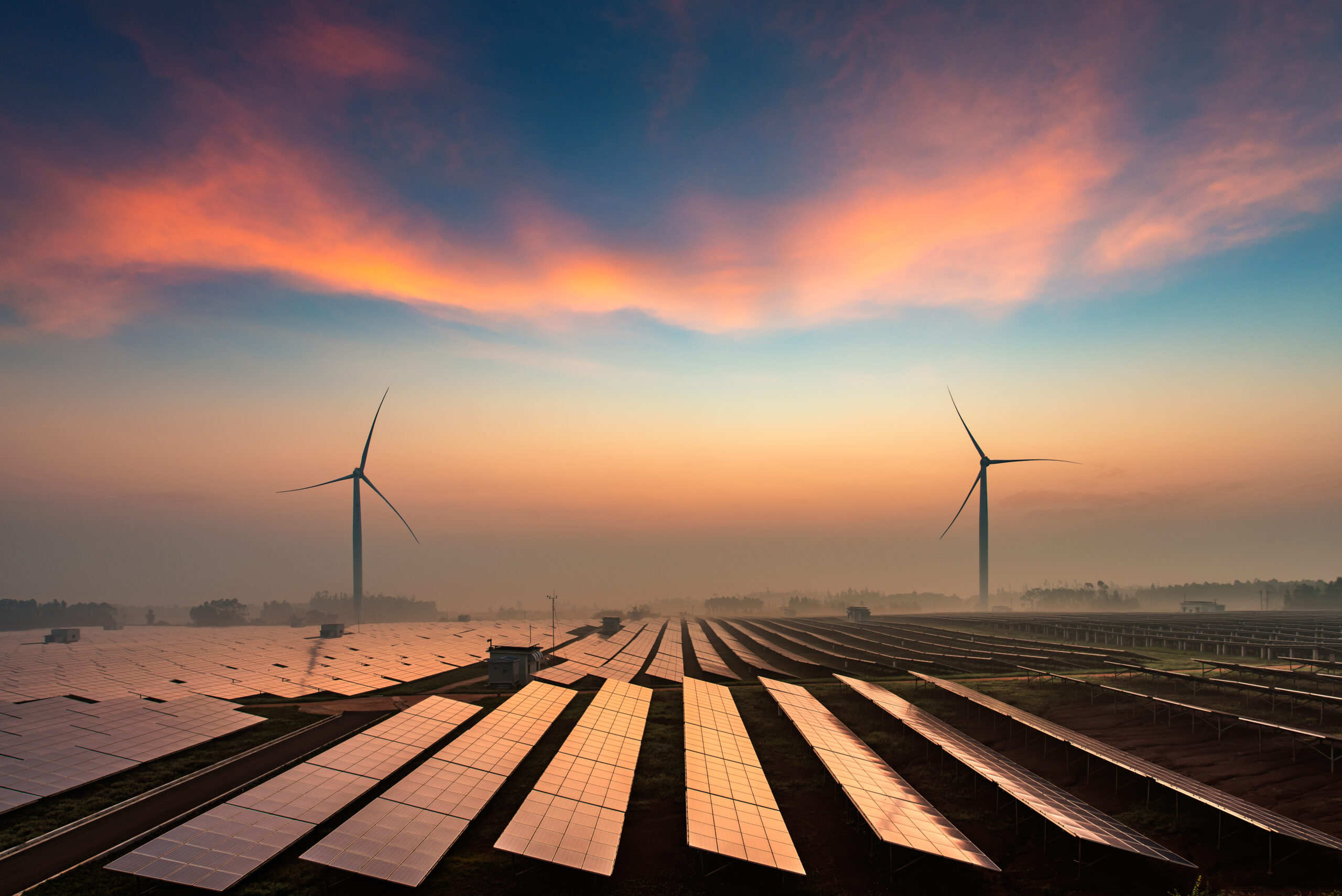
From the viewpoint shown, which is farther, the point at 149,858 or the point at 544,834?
the point at 544,834

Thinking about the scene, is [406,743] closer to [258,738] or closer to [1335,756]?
[258,738]

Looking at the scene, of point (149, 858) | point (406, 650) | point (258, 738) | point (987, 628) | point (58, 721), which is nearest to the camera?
point (149, 858)

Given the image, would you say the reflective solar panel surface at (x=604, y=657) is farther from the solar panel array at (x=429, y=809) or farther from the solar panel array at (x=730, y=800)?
the solar panel array at (x=429, y=809)

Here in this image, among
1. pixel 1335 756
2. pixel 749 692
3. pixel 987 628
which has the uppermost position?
pixel 1335 756

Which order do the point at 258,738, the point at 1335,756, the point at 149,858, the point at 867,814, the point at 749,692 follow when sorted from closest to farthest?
1. the point at 149,858
2. the point at 867,814
3. the point at 1335,756
4. the point at 258,738
5. the point at 749,692

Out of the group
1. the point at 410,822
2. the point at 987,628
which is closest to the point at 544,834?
the point at 410,822

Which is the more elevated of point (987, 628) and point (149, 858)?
point (149, 858)

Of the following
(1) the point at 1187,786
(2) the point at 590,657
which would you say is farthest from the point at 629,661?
(1) the point at 1187,786

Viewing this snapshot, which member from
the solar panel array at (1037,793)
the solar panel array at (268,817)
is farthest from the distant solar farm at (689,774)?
the solar panel array at (1037,793)
